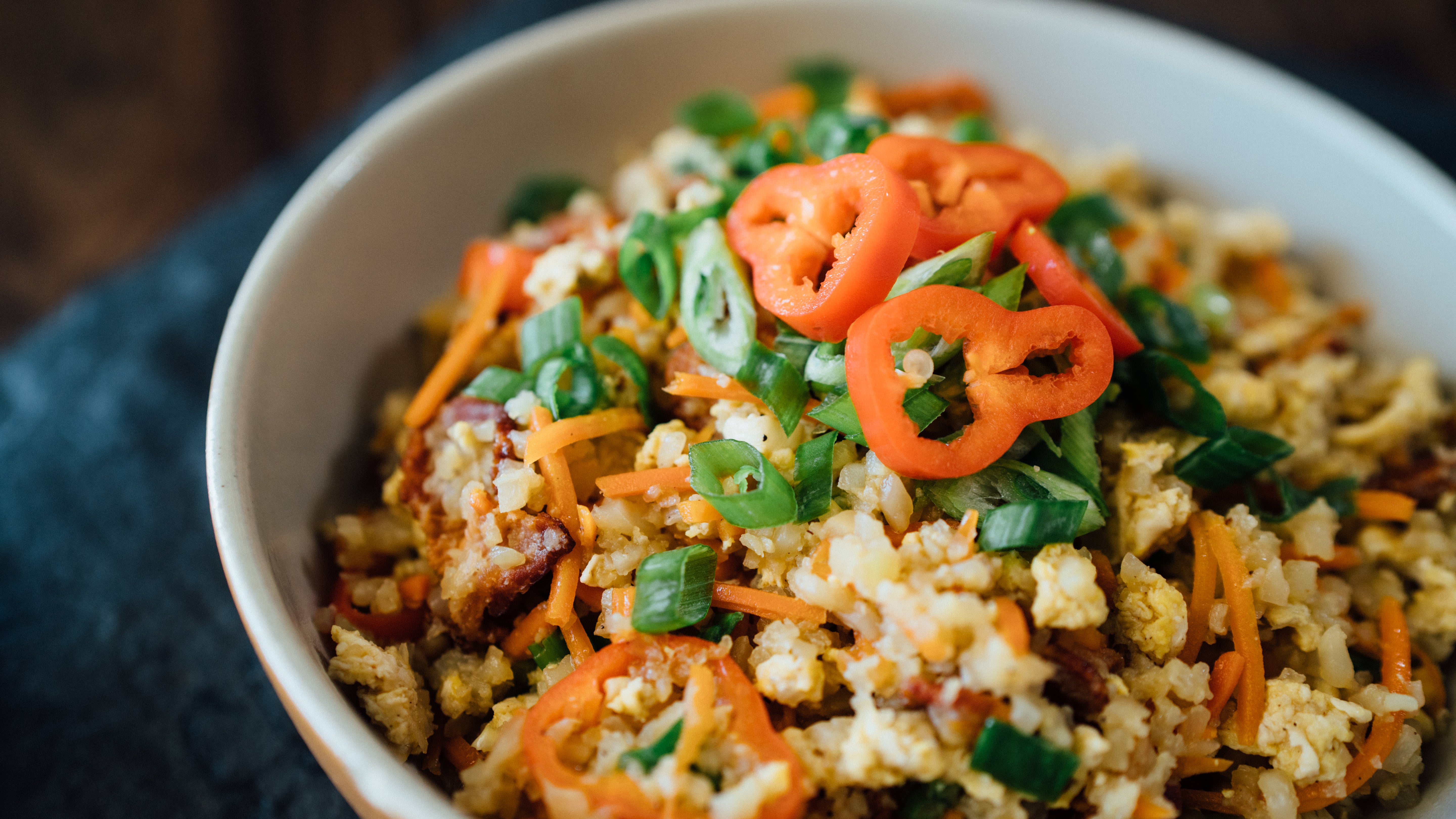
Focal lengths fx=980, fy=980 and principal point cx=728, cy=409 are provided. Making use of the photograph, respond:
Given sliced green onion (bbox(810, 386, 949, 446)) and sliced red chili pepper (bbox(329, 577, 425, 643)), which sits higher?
sliced green onion (bbox(810, 386, 949, 446))

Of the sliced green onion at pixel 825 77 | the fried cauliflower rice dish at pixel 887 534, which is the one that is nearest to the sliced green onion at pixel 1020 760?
the fried cauliflower rice dish at pixel 887 534

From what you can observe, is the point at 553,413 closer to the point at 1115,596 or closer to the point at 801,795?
the point at 801,795

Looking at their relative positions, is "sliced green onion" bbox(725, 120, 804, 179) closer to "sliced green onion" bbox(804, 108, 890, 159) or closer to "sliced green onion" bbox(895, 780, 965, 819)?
"sliced green onion" bbox(804, 108, 890, 159)

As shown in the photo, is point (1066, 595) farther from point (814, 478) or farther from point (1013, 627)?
point (814, 478)

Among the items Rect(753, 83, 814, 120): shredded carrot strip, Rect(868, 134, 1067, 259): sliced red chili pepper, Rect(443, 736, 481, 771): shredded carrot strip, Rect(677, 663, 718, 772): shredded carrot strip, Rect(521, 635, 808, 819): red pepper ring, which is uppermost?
Rect(868, 134, 1067, 259): sliced red chili pepper

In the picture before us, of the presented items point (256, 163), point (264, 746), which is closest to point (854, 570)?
point (264, 746)

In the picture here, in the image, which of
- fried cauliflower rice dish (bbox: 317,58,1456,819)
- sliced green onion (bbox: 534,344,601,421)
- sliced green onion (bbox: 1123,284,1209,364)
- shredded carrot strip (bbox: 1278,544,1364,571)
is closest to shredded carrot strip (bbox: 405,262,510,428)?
fried cauliflower rice dish (bbox: 317,58,1456,819)
